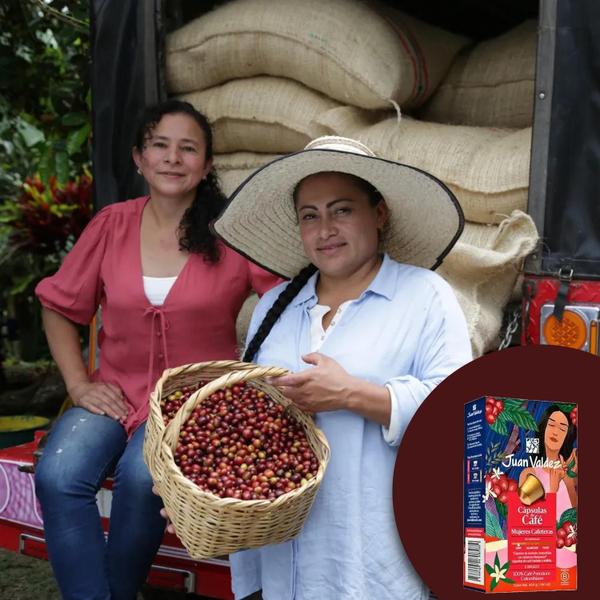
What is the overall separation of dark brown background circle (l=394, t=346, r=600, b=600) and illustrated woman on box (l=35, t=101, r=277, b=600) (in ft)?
2.72

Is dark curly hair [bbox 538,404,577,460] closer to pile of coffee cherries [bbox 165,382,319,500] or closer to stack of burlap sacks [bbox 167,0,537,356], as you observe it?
pile of coffee cherries [bbox 165,382,319,500]

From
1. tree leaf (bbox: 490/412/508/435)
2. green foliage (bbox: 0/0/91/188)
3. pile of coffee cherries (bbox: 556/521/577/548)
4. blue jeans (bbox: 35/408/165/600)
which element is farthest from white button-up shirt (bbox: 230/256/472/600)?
green foliage (bbox: 0/0/91/188)

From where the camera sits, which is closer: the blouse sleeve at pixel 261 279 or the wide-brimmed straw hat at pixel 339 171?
the wide-brimmed straw hat at pixel 339 171

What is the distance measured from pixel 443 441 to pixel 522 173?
113cm

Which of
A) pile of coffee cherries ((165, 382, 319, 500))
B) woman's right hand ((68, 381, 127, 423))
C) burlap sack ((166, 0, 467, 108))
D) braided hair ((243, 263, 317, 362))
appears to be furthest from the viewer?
burlap sack ((166, 0, 467, 108))

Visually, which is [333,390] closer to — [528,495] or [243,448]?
[243,448]

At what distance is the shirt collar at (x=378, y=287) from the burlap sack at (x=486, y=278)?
45 centimetres

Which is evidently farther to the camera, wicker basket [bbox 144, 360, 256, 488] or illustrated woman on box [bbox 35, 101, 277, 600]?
illustrated woman on box [bbox 35, 101, 277, 600]

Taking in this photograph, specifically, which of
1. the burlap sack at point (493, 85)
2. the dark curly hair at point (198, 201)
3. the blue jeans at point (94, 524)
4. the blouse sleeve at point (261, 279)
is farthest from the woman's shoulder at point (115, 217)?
the burlap sack at point (493, 85)

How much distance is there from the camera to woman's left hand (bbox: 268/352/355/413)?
165 centimetres

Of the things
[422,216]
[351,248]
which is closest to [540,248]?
[422,216]

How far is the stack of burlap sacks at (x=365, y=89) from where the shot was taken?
261 cm

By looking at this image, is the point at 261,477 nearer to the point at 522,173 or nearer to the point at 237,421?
the point at 237,421

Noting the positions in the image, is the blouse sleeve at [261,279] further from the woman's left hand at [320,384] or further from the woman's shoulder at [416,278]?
the woman's left hand at [320,384]
